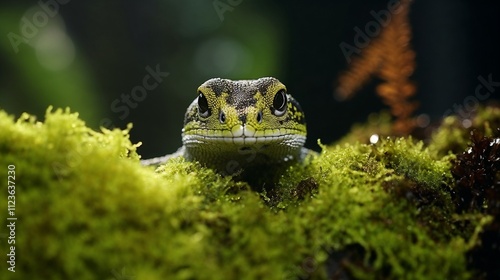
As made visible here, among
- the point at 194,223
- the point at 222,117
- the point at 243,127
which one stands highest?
the point at 222,117

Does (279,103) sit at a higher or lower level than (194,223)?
higher

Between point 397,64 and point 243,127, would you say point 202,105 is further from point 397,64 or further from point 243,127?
point 397,64

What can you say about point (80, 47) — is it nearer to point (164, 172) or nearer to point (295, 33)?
point (295, 33)

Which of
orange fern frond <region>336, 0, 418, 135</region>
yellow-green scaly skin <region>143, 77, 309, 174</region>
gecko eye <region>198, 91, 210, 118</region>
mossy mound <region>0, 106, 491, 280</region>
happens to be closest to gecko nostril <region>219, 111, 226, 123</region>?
yellow-green scaly skin <region>143, 77, 309, 174</region>

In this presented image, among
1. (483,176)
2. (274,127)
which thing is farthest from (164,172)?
(483,176)

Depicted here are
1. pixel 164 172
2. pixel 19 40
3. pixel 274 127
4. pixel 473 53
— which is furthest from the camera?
pixel 19 40

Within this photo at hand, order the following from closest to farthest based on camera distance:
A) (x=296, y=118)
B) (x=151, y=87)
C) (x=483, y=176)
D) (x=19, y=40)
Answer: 1. (x=483, y=176)
2. (x=296, y=118)
3. (x=19, y=40)
4. (x=151, y=87)

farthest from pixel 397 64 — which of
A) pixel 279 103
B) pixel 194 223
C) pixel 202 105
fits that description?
pixel 194 223
